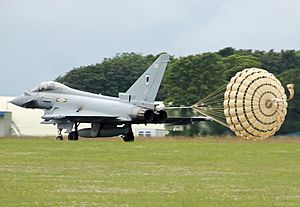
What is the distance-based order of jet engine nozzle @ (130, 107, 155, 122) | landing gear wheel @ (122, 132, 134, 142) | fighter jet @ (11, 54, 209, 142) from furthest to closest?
landing gear wheel @ (122, 132, 134, 142) < fighter jet @ (11, 54, 209, 142) < jet engine nozzle @ (130, 107, 155, 122)

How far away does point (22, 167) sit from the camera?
78.4ft

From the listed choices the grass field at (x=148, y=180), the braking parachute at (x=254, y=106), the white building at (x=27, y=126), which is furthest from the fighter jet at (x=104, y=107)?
the white building at (x=27, y=126)

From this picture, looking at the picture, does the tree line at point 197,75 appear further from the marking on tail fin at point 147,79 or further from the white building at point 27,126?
the marking on tail fin at point 147,79

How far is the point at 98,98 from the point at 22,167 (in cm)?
2588

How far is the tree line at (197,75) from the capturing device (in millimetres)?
69375

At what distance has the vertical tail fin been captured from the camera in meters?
45.9

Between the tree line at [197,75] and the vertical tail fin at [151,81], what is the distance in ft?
65.3

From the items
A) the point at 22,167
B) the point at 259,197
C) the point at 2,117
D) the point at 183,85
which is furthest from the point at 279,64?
the point at 259,197

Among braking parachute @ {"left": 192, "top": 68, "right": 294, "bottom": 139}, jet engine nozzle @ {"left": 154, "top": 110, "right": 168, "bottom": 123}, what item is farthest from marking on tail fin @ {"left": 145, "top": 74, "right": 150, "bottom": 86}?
braking parachute @ {"left": 192, "top": 68, "right": 294, "bottom": 139}

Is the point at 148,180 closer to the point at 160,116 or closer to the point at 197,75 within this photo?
the point at 160,116

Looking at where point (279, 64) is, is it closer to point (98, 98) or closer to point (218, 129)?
point (218, 129)

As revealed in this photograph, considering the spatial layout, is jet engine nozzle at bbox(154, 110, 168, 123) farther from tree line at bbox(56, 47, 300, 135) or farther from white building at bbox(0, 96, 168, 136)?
white building at bbox(0, 96, 168, 136)

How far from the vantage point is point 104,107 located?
4822 centimetres

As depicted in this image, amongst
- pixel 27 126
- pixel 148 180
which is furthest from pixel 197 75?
pixel 148 180
